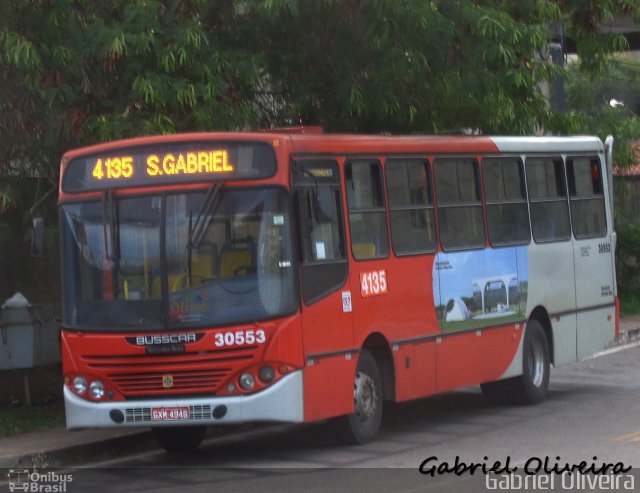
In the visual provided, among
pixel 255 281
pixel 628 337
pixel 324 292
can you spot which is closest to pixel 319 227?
pixel 324 292

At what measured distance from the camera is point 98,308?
36.9 feet

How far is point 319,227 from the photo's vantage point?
11352 mm

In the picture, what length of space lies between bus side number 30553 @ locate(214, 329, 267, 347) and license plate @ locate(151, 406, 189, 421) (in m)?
0.62

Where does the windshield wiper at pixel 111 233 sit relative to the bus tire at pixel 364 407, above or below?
above

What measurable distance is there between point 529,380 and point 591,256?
215cm

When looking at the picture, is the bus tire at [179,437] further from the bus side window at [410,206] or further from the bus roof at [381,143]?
the bus roof at [381,143]

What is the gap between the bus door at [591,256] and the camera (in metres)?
15.7

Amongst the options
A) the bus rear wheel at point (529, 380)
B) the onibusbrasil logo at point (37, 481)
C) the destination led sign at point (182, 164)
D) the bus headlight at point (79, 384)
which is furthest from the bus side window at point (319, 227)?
the bus rear wheel at point (529, 380)

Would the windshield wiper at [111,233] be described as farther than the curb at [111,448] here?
No

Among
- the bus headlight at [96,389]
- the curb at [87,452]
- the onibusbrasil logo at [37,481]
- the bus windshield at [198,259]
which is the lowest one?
the onibusbrasil logo at [37,481]

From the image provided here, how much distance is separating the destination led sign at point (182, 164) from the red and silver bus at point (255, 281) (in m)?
0.01

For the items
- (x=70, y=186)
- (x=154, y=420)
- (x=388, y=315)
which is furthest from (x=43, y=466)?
(x=388, y=315)

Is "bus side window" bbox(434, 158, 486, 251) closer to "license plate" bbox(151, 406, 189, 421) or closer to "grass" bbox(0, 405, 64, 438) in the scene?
"license plate" bbox(151, 406, 189, 421)

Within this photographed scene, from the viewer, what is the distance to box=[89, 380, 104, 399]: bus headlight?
11.2 meters
